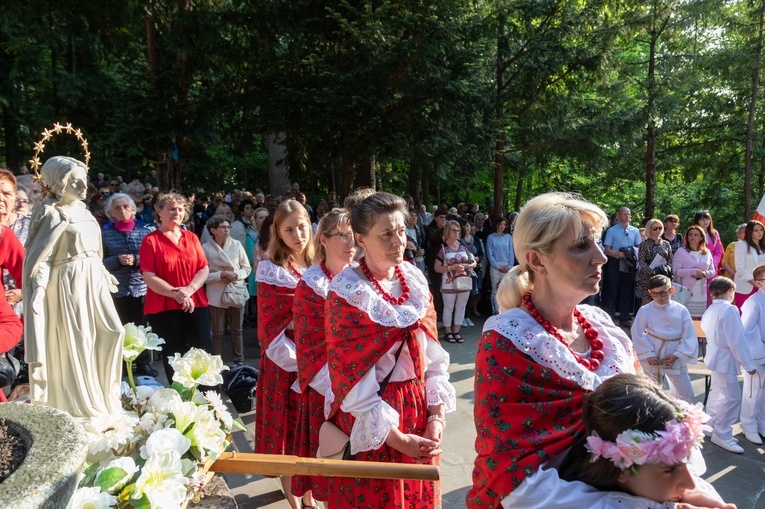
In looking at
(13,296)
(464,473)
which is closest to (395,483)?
(464,473)

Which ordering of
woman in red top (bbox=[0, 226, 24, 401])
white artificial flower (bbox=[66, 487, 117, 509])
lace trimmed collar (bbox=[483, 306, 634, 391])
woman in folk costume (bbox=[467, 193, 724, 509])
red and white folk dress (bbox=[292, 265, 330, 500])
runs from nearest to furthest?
white artificial flower (bbox=[66, 487, 117, 509])
woman in folk costume (bbox=[467, 193, 724, 509])
lace trimmed collar (bbox=[483, 306, 634, 391])
woman in red top (bbox=[0, 226, 24, 401])
red and white folk dress (bbox=[292, 265, 330, 500])

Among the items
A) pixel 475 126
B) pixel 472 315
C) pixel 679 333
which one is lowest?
pixel 472 315

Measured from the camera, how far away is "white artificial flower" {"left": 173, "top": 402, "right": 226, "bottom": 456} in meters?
1.70

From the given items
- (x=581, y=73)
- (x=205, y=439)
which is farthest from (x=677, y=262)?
(x=205, y=439)

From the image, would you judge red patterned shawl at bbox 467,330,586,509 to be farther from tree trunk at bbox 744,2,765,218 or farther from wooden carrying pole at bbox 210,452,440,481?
tree trunk at bbox 744,2,765,218

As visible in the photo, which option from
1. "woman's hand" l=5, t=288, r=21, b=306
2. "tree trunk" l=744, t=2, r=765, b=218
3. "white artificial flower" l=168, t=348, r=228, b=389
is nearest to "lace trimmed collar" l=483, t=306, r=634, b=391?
"white artificial flower" l=168, t=348, r=228, b=389

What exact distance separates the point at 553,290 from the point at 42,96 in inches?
710

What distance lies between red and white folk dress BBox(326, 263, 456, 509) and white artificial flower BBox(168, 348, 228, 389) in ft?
2.22

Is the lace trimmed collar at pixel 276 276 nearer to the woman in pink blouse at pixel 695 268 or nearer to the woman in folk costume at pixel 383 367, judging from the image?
the woman in folk costume at pixel 383 367

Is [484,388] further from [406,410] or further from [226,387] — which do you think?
[226,387]

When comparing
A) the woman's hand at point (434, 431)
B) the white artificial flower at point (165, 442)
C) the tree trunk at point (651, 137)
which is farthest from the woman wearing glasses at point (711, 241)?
the white artificial flower at point (165, 442)

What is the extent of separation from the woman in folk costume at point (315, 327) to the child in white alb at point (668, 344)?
140 inches

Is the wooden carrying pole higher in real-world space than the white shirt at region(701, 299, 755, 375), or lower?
higher

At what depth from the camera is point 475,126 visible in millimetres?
10516
